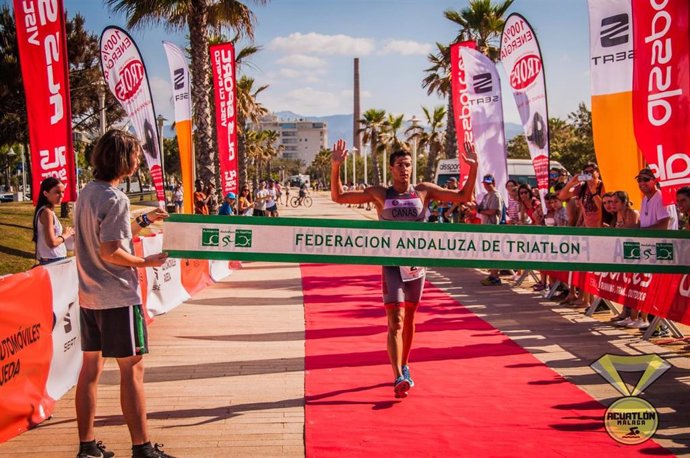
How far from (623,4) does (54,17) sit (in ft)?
23.5

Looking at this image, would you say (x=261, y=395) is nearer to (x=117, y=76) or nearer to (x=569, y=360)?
(x=569, y=360)

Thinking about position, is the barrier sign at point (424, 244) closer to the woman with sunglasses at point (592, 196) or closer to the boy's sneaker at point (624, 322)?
the boy's sneaker at point (624, 322)

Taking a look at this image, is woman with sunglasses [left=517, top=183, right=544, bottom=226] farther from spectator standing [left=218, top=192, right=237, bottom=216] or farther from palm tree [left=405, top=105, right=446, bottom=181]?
palm tree [left=405, top=105, right=446, bottom=181]

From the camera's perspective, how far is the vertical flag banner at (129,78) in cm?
1120

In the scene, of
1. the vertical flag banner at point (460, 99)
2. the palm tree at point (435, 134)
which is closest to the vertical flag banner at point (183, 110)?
the vertical flag banner at point (460, 99)

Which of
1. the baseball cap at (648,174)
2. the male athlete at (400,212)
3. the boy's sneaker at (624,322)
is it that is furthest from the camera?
the boy's sneaker at (624,322)

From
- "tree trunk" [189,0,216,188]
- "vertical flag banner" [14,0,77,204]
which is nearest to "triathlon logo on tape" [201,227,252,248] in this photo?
"vertical flag banner" [14,0,77,204]

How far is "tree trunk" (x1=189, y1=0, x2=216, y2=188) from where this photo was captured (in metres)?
20.2

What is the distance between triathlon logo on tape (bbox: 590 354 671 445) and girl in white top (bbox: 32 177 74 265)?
224 inches

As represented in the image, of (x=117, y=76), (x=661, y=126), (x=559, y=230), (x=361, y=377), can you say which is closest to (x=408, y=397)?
(x=361, y=377)

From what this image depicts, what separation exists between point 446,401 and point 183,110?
→ 386 inches

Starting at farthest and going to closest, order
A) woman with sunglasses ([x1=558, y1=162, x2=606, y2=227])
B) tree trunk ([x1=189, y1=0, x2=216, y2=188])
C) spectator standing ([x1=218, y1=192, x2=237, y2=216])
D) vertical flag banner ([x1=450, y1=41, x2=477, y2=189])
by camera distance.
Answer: tree trunk ([x1=189, y1=0, x2=216, y2=188]), spectator standing ([x1=218, y1=192, x2=237, y2=216]), vertical flag banner ([x1=450, y1=41, x2=477, y2=189]), woman with sunglasses ([x1=558, y1=162, x2=606, y2=227])

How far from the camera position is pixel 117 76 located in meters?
11.3

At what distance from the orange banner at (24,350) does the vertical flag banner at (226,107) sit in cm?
1122
